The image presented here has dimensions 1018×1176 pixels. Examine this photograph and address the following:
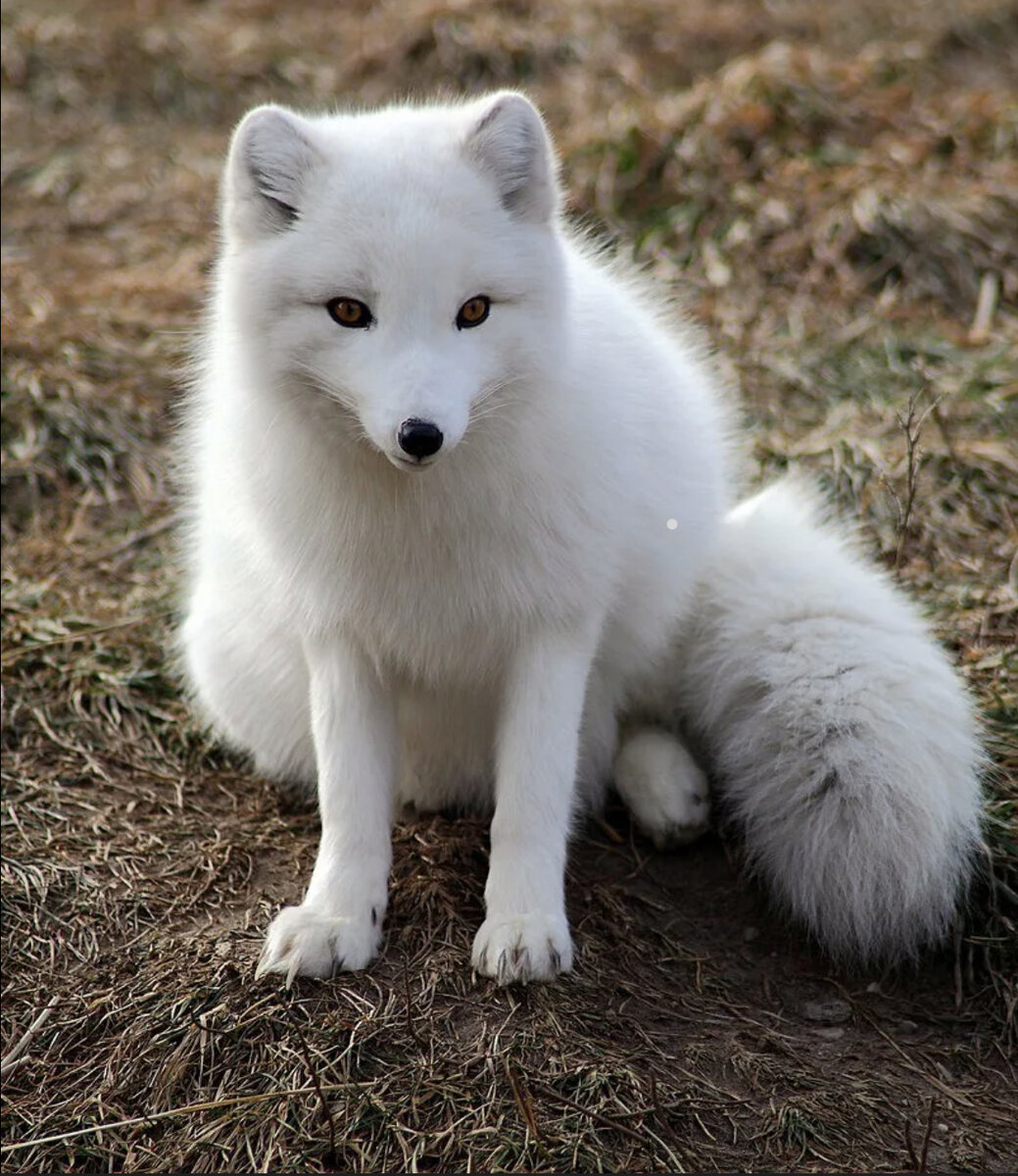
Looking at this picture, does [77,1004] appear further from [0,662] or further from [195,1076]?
[0,662]

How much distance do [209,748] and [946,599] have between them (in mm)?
2066

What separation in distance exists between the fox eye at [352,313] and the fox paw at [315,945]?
1.20 m

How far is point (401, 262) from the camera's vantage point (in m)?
2.45

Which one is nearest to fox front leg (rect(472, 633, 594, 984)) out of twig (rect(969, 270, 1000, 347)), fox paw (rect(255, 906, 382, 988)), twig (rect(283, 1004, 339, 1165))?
fox paw (rect(255, 906, 382, 988))

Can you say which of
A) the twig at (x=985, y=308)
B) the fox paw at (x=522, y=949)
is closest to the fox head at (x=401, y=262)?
the fox paw at (x=522, y=949)

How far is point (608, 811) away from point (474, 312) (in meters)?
1.50

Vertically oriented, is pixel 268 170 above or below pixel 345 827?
above

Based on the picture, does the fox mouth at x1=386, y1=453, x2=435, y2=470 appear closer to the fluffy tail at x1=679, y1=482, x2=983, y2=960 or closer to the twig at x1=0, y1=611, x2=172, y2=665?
the fluffy tail at x1=679, y1=482, x2=983, y2=960

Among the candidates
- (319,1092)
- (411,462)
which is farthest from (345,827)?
(411,462)

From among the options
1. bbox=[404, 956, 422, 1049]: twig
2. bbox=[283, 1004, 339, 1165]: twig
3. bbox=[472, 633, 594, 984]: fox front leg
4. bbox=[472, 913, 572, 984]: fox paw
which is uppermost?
bbox=[472, 633, 594, 984]: fox front leg

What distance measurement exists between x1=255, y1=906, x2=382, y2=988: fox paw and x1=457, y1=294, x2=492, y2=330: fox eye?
48.3 inches

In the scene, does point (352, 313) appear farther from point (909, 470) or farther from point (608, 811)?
point (909, 470)

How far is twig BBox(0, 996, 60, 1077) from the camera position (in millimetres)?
2803

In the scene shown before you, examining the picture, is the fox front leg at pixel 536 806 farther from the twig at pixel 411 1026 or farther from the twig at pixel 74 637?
the twig at pixel 74 637
